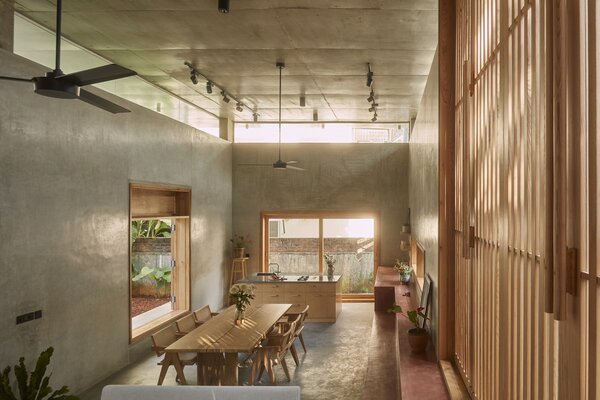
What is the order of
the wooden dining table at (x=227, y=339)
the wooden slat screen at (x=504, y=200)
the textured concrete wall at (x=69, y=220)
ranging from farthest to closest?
the wooden dining table at (x=227, y=339), the textured concrete wall at (x=69, y=220), the wooden slat screen at (x=504, y=200)

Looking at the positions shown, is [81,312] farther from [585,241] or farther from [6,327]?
[585,241]

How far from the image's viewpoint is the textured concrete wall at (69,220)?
194 inches

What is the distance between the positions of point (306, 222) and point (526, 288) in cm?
1028

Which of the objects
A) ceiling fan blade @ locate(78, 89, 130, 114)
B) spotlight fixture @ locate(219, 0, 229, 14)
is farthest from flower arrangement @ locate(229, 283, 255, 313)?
spotlight fixture @ locate(219, 0, 229, 14)

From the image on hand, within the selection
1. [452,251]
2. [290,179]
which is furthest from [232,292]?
[290,179]

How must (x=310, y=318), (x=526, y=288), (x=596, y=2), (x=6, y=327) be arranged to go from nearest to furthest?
(x=596, y=2)
(x=526, y=288)
(x=6, y=327)
(x=310, y=318)

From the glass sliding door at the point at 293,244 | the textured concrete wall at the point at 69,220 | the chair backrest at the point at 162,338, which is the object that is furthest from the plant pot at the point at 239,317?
the glass sliding door at the point at 293,244

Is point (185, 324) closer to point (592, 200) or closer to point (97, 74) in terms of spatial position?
point (97, 74)

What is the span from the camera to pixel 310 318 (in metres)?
9.70

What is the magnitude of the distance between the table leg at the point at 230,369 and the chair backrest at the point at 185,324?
1.02 m

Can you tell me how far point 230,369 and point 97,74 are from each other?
365 cm

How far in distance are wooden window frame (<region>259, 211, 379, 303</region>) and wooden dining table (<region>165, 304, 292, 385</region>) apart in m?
5.30

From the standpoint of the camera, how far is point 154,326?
805 cm

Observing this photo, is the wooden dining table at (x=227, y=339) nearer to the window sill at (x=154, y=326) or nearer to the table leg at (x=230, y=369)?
the table leg at (x=230, y=369)
